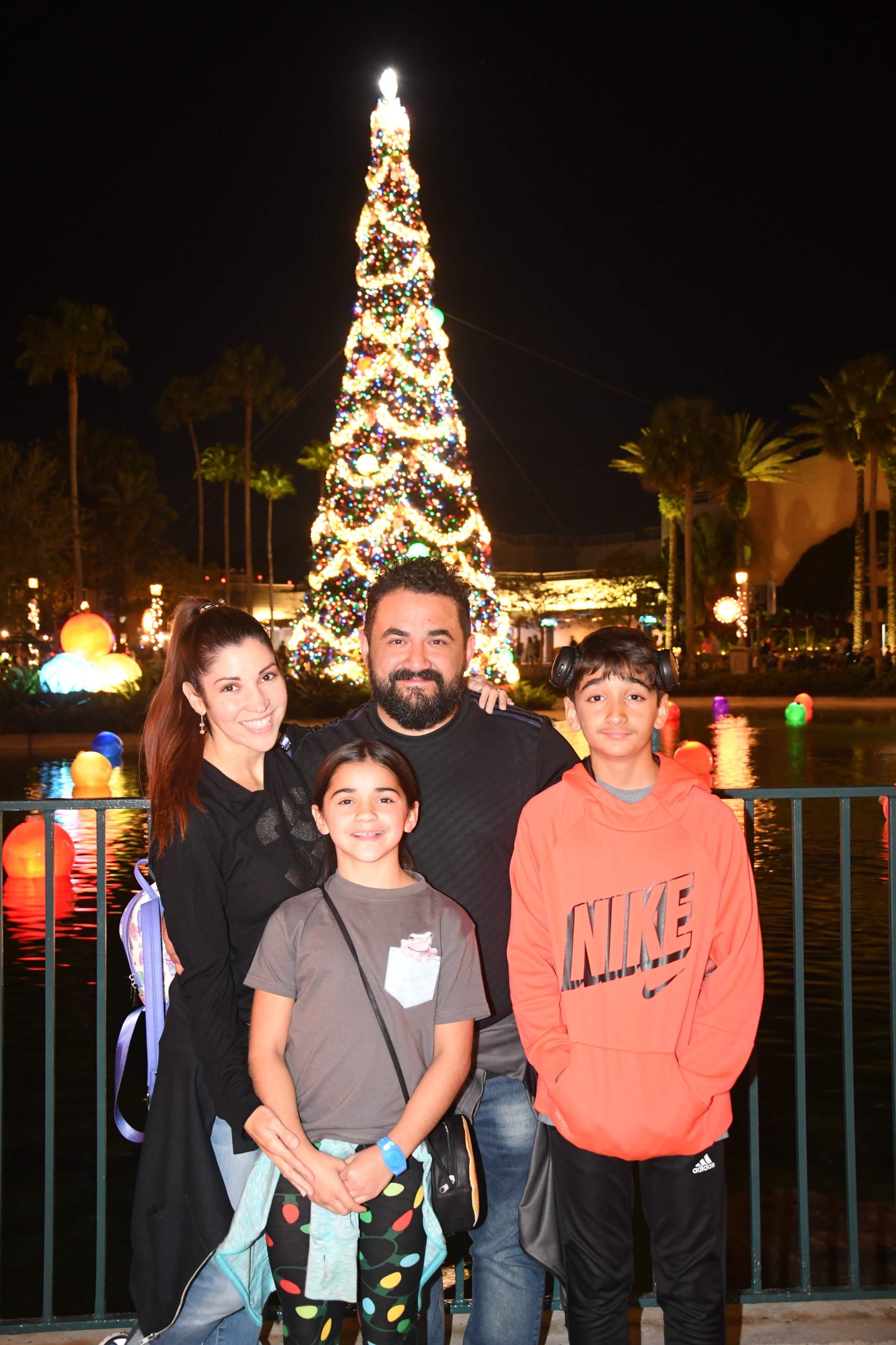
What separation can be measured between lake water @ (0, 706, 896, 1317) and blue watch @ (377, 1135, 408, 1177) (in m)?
2.07

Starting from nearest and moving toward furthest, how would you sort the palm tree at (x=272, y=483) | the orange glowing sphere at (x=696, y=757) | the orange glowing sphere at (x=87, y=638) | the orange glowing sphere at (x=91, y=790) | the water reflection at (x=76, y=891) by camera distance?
the water reflection at (x=76, y=891), the orange glowing sphere at (x=696, y=757), the orange glowing sphere at (x=91, y=790), the orange glowing sphere at (x=87, y=638), the palm tree at (x=272, y=483)

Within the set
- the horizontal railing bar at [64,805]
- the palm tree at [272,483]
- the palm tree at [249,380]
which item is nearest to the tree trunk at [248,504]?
the palm tree at [249,380]

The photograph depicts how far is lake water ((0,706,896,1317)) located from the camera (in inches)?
165

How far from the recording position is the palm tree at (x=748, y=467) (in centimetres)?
5162

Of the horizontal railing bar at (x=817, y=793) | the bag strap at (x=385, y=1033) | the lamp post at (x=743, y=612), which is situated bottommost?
the bag strap at (x=385, y=1033)

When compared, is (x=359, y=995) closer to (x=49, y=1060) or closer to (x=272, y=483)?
(x=49, y=1060)

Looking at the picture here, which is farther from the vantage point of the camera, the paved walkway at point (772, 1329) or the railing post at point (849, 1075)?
the railing post at point (849, 1075)

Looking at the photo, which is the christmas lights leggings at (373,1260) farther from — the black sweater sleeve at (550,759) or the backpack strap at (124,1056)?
the black sweater sleeve at (550,759)

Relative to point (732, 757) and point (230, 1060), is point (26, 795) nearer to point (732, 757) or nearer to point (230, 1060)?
point (732, 757)

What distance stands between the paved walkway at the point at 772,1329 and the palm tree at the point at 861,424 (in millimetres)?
36996

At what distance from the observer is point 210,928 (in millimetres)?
2652

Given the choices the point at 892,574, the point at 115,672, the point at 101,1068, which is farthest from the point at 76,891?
the point at 892,574

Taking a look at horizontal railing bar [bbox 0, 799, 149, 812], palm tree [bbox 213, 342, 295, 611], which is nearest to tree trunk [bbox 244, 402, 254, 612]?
palm tree [bbox 213, 342, 295, 611]

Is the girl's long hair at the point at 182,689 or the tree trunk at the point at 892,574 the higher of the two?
the tree trunk at the point at 892,574
